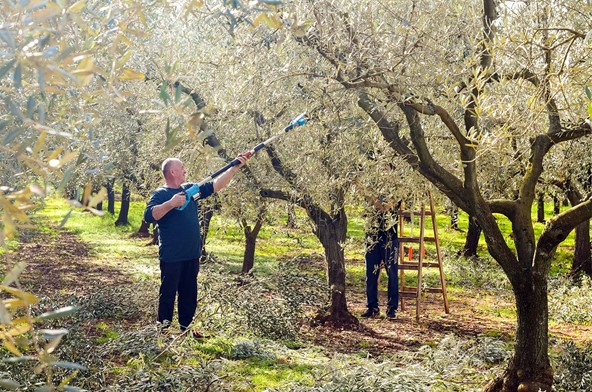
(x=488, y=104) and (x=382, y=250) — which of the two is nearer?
(x=488, y=104)

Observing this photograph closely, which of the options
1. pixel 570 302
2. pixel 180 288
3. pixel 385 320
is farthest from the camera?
pixel 570 302

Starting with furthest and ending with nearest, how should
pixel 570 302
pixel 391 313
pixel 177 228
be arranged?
pixel 570 302
pixel 391 313
pixel 177 228

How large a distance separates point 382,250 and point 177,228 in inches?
173

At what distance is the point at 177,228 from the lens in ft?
26.2

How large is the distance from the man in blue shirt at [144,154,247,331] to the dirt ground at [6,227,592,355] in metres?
2.27

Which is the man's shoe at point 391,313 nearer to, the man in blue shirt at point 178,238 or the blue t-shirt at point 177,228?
the man in blue shirt at point 178,238

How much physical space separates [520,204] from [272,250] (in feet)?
58.7

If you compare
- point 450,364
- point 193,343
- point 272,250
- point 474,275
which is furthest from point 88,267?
point 450,364

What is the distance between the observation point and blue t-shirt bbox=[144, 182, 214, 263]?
794 centimetres

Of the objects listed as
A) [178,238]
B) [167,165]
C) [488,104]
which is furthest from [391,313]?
[488,104]

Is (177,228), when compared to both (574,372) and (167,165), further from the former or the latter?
(574,372)

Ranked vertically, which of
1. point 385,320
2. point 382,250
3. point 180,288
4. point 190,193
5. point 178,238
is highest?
point 190,193

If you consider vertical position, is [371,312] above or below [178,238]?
below

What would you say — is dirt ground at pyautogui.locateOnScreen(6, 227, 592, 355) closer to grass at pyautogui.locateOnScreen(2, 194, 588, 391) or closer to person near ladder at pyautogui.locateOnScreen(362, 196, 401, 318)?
grass at pyautogui.locateOnScreen(2, 194, 588, 391)
